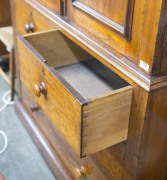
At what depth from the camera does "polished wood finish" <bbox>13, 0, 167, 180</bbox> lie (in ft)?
2.60

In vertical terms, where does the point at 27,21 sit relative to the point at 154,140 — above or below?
above

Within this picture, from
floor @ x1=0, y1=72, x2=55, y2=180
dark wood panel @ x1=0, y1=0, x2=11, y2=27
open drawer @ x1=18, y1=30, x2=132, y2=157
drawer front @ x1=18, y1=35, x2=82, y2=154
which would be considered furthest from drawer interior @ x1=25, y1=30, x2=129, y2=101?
dark wood panel @ x1=0, y1=0, x2=11, y2=27

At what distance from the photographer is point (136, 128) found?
35.7 inches

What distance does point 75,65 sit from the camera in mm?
1298

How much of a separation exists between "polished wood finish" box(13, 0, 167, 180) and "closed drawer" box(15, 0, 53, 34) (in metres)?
0.06

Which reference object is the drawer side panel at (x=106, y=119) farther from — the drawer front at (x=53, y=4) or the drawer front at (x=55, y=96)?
the drawer front at (x=53, y=4)

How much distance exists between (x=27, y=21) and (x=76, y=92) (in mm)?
742

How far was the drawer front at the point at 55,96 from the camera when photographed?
86 cm

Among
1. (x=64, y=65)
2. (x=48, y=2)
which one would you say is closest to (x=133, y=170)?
(x=64, y=65)

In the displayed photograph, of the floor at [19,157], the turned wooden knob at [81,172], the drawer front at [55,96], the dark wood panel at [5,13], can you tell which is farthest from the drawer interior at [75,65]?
the dark wood panel at [5,13]

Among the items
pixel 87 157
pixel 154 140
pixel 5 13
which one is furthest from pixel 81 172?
pixel 5 13

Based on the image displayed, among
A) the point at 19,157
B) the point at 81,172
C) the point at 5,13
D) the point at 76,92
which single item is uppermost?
the point at 76,92

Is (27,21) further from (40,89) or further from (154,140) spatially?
(154,140)

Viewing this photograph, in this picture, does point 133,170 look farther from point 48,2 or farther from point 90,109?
point 48,2
